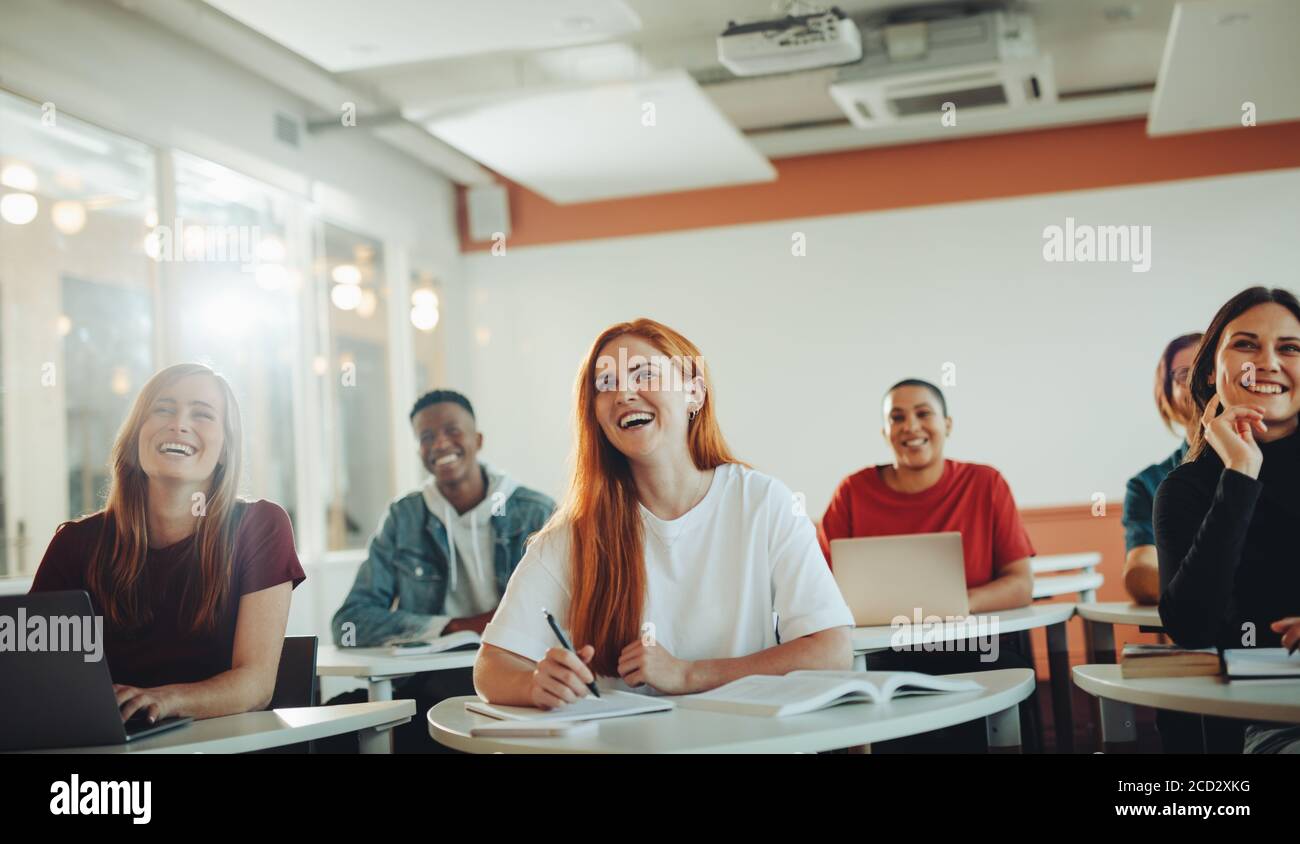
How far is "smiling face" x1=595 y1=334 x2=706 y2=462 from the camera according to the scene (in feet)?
7.50

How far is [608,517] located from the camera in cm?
229

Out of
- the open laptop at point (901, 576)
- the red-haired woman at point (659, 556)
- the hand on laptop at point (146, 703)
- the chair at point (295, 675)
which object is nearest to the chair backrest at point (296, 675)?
the chair at point (295, 675)

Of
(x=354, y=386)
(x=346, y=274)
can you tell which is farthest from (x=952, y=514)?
(x=346, y=274)

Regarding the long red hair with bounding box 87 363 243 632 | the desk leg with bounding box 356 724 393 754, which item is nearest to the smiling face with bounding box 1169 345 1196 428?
the desk leg with bounding box 356 724 393 754

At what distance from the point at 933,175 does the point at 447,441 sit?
4523 mm

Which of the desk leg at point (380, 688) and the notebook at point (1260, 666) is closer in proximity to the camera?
the notebook at point (1260, 666)

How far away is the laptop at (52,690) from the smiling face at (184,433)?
725 mm

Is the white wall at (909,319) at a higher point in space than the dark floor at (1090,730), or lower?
higher

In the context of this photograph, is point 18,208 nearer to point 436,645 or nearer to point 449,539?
point 449,539

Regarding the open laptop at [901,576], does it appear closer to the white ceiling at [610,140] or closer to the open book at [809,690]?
the open book at [809,690]

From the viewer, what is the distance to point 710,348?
7879 millimetres

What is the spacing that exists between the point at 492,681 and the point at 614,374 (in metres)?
0.62

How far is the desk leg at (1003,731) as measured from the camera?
2053 mm

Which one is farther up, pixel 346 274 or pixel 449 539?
pixel 346 274
